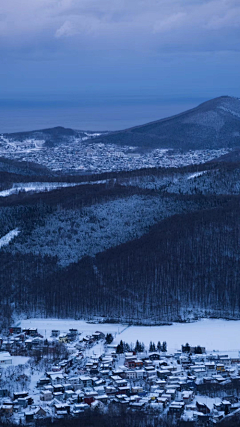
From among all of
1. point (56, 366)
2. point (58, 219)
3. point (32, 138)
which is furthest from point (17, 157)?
point (56, 366)

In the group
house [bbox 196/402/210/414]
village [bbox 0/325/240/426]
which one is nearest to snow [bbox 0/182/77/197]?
village [bbox 0/325/240/426]

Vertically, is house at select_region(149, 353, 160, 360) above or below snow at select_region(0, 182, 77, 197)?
below

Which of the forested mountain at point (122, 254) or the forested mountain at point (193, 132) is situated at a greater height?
the forested mountain at point (193, 132)

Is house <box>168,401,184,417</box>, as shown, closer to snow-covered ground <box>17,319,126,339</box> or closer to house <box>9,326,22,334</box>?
snow-covered ground <box>17,319,126,339</box>

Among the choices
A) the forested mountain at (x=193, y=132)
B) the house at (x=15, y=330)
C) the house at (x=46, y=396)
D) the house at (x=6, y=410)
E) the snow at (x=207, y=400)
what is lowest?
the house at (x=6, y=410)

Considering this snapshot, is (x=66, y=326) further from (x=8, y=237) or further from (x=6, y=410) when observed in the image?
(x=8, y=237)

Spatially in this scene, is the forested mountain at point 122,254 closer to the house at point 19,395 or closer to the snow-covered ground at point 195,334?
the snow-covered ground at point 195,334

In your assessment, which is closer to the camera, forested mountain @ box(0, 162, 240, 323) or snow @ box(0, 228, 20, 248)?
forested mountain @ box(0, 162, 240, 323)

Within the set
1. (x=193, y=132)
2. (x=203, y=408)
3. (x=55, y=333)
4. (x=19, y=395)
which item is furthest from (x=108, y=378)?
(x=193, y=132)

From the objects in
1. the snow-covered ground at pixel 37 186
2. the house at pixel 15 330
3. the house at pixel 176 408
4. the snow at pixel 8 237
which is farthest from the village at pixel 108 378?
the snow-covered ground at pixel 37 186
